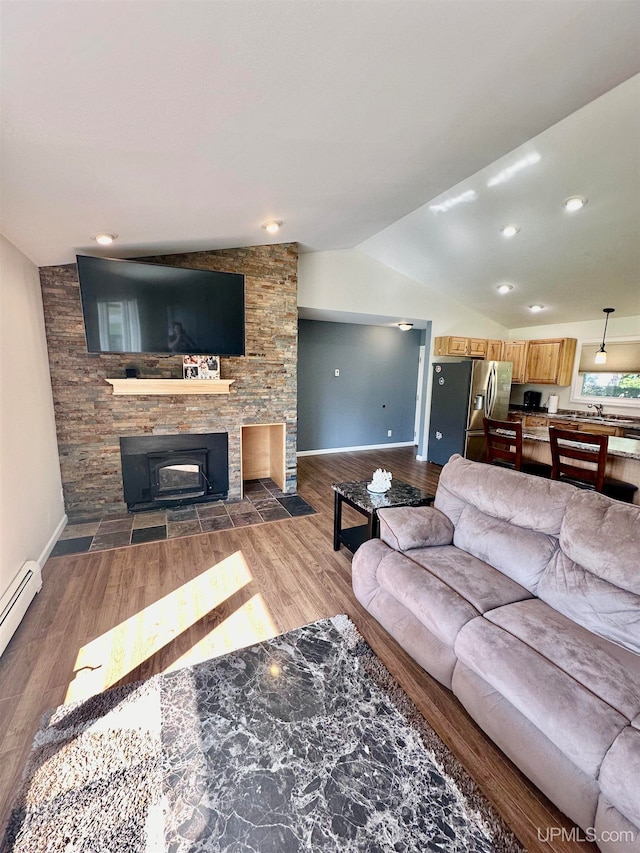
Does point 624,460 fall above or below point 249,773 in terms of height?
above

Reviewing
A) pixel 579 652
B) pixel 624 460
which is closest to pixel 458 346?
pixel 624 460

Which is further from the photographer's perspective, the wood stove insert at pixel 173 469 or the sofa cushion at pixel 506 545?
the wood stove insert at pixel 173 469

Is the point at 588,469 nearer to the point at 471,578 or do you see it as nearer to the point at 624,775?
the point at 471,578

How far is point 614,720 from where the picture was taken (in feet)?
3.66

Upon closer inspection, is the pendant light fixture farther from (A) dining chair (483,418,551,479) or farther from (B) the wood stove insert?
(B) the wood stove insert

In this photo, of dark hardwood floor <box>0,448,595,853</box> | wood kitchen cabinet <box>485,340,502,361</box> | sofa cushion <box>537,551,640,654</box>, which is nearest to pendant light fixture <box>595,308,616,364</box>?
wood kitchen cabinet <box>485,340,502,361</box>

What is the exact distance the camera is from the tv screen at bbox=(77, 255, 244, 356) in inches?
123

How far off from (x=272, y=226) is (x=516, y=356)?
16.8 feet

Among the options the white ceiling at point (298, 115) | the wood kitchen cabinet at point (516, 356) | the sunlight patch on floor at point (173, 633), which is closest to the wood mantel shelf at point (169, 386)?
the white ceiling at point (298, 115)

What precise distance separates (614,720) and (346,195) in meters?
3.45

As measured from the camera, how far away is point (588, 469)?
304 cm

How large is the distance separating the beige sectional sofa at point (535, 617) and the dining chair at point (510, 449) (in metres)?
1.59

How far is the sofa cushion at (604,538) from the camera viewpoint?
1507 mm

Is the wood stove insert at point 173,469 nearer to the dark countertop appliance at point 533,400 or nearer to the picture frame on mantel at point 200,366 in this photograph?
the picture frame on mantel at point 200,366
